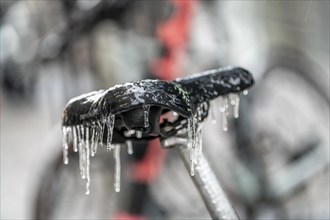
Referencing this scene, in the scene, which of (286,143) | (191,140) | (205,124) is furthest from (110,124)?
(286,143)

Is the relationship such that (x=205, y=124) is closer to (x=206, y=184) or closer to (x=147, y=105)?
(x=206, y=184)

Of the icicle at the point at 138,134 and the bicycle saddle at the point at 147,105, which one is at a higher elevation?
the bicycle saddle at the point at 147,105

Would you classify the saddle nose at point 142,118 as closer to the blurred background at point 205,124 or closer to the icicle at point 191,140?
the icicle at point 191,140

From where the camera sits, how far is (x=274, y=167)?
11.4ft

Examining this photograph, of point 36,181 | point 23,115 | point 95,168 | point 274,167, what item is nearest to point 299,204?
point 274,167

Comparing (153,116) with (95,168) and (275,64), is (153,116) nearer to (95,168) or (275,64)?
(95,168)

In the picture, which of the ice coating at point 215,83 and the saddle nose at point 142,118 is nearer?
the saddle nose at point 142,118

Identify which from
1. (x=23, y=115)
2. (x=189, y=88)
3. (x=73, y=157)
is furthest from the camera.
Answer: (x=23, y=115)

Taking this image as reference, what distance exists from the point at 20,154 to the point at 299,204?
7.14 feet

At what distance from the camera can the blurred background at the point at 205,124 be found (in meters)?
3.37

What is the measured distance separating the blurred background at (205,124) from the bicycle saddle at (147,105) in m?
1.77

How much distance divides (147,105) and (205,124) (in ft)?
5.95

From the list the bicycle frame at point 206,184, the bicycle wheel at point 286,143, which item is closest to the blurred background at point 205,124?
the bicycle wheel at point 286,143

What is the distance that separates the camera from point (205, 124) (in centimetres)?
293
